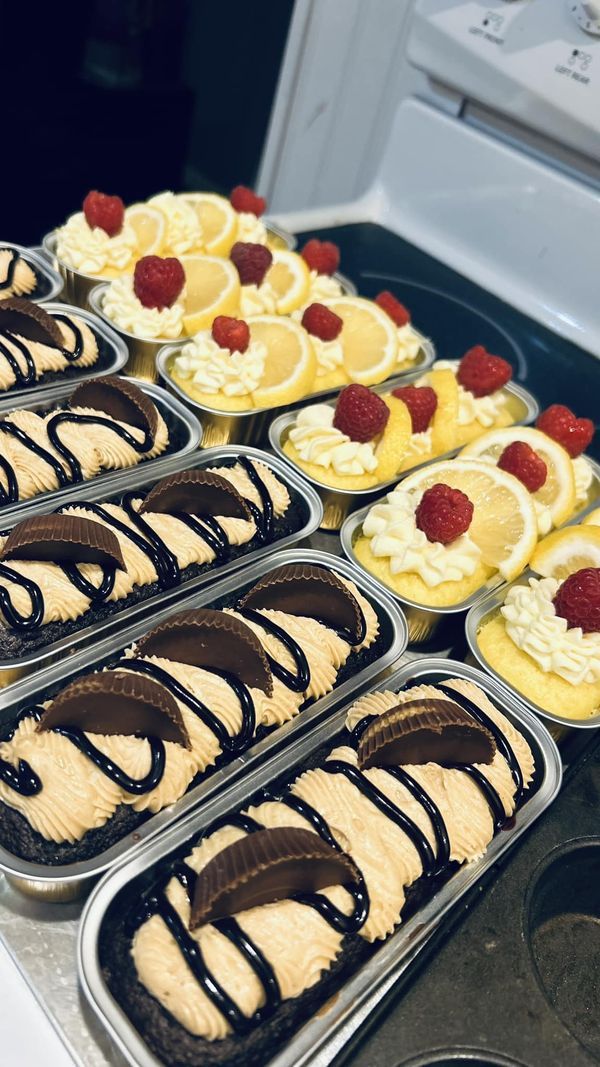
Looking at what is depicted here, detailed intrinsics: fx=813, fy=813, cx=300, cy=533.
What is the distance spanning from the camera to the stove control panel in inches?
94.3

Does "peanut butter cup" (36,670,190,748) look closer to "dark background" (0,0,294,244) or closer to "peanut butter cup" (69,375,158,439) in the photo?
"peanut butter cup" (69,375,158,439)

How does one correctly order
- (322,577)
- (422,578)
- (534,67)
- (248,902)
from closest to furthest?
(248,902), (322,577), (422,578), (534,67)

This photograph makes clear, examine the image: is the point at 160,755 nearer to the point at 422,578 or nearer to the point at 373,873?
the point at 373,873

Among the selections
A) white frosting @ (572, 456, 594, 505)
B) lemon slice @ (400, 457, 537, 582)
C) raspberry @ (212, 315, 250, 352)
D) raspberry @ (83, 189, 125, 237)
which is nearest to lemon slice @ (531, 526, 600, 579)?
lemon slice @ (400, 457, 537, 582)

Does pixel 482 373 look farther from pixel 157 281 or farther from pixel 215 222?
pixel 215 222

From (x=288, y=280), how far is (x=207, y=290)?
31cm

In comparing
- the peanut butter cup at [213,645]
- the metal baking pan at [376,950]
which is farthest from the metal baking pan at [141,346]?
the metal baking pan at [376,950]

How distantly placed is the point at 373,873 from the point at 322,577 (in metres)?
→ 0.61

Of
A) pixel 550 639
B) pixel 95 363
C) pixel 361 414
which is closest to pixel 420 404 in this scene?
pixel 361 414

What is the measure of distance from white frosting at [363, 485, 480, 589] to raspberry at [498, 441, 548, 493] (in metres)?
0.29

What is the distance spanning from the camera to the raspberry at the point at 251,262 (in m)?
2.65

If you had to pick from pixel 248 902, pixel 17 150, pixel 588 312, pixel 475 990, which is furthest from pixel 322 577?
pixel 17 150

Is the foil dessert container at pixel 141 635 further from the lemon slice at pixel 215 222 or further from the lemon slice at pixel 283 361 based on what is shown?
the lemon slice at pixel 215 222

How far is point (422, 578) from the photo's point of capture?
1.95m
